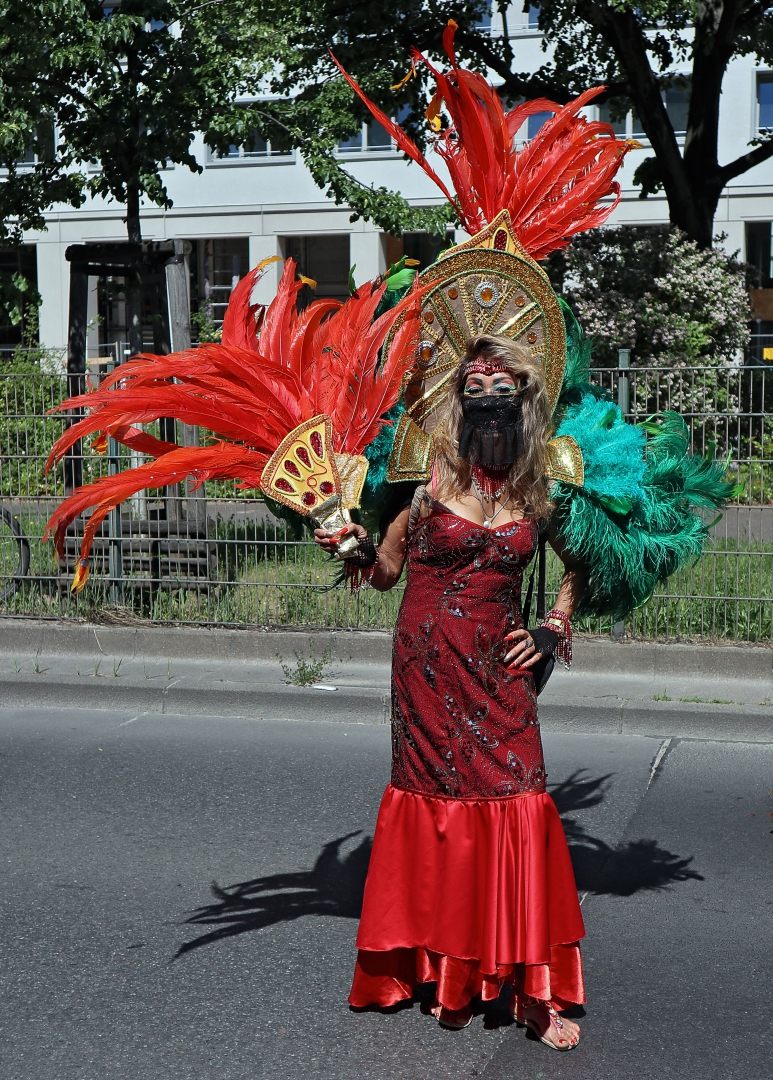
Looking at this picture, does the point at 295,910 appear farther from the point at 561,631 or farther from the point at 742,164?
the point at 742,164

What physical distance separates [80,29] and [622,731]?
7.33 metres

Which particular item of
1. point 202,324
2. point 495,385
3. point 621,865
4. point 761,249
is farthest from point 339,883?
point 761,249

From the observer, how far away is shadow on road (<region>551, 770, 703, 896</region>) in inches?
182

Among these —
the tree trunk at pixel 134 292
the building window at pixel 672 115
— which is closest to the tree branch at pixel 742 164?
the tree trunk at pixel 134 292

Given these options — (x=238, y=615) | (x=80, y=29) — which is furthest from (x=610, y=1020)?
(x=80, y=29)

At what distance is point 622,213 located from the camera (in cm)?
2614

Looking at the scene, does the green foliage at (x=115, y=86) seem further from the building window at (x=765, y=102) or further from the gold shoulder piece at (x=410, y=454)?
the building window at (x=765, y=102)

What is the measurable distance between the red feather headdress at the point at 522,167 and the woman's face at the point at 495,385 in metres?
0.68

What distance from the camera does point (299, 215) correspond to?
26797 millimetres

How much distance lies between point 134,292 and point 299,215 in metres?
16.6

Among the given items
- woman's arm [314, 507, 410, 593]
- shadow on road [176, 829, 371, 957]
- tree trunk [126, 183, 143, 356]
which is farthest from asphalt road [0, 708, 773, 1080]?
tree trunk [126, 183, 143, 356]

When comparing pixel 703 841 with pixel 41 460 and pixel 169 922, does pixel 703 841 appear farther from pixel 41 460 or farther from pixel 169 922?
pixel 41 460

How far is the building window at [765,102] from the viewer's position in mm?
25250

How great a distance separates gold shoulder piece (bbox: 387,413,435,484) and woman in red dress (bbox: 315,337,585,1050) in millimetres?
67
